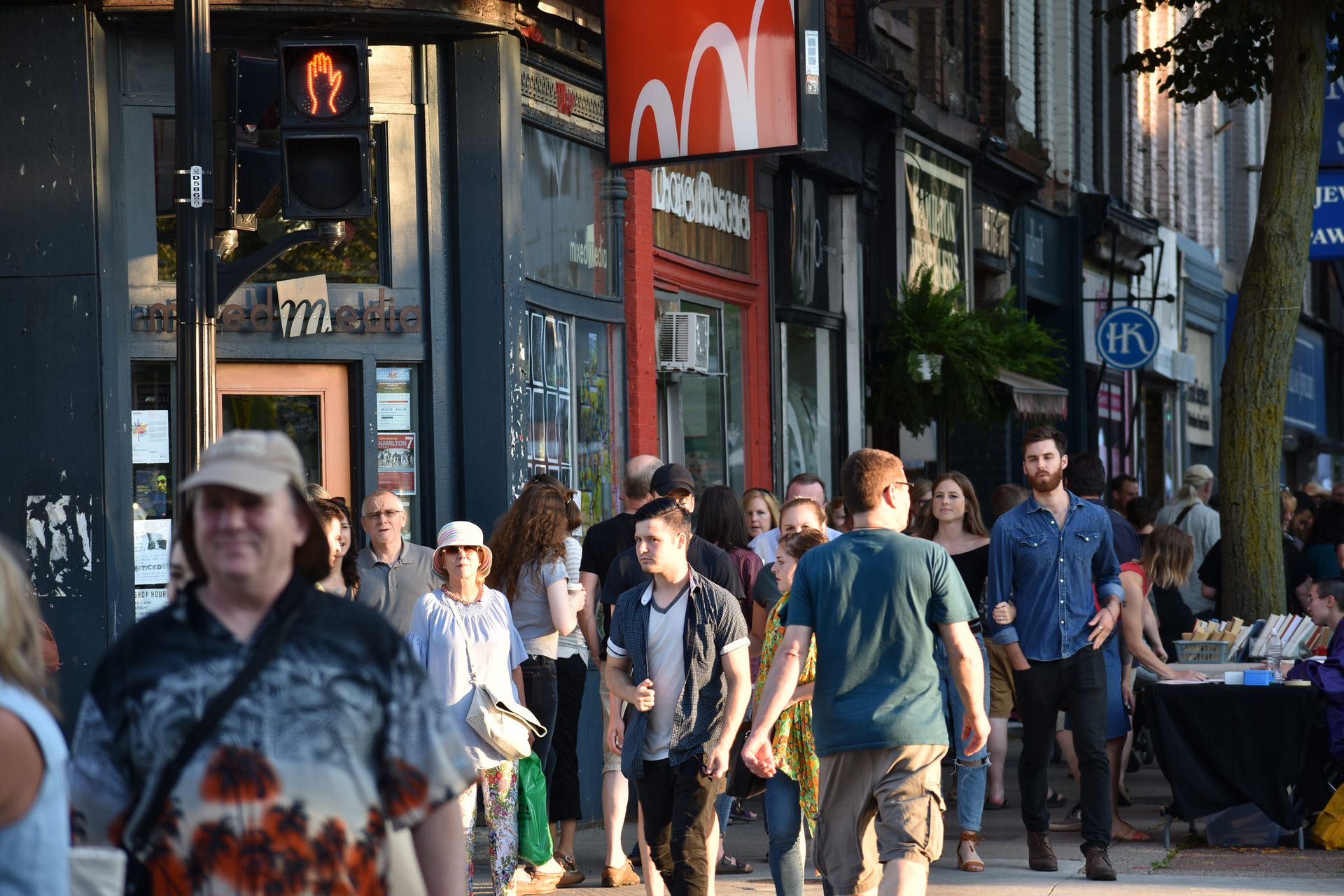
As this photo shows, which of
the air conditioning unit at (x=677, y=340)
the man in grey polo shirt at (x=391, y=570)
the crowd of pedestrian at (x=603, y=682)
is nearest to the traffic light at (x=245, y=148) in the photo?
the crowd of pedestrian at (x=603, y=682)

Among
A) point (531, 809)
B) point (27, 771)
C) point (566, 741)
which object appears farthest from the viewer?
point (566, 741)

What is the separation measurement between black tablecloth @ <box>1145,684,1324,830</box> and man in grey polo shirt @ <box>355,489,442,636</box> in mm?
3940

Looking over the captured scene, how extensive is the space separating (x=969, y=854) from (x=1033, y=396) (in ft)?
34.2

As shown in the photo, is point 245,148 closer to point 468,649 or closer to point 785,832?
point 468,649

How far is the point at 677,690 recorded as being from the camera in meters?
7.64

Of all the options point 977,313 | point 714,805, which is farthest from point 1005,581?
point 977,313

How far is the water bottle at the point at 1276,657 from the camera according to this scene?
36.1ft

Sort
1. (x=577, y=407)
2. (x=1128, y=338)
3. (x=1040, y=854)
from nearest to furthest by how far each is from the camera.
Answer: (x=1040, y=854), (x=577, y=407), (x=1128, y=338)

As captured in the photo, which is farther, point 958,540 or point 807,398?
point 807,398

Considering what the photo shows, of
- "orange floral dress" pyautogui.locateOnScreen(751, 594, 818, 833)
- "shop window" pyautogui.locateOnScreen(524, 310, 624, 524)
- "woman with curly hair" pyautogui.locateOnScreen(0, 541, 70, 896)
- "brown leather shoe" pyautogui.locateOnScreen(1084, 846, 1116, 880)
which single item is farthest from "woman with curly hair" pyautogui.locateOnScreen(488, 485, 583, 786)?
"woman with curly hair" pyautogui.locateOnScreen(0, 541, 70, 896)

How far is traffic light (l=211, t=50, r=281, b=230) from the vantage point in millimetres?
8258

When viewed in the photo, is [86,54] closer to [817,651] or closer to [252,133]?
[252,133]

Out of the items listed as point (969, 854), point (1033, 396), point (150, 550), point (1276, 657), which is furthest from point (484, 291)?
point (1033, 396)

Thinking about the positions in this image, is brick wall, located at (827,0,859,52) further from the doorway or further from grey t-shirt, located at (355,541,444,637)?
grey t-shirt, located at (355,541,444,637)
